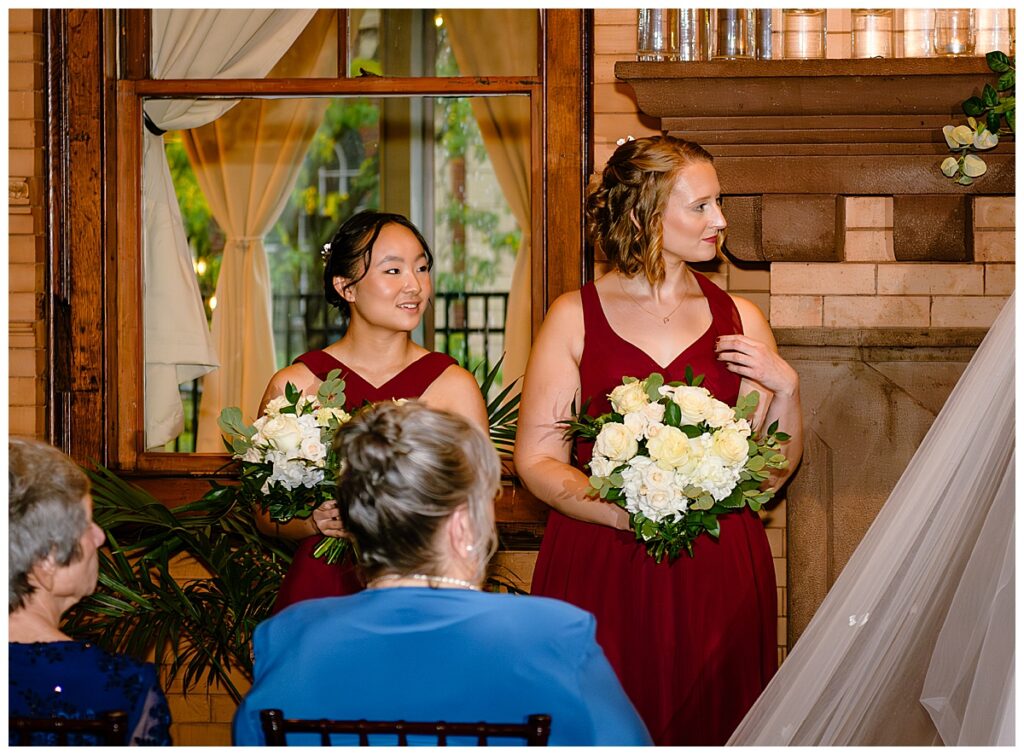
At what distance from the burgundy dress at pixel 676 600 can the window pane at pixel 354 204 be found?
11.1ft

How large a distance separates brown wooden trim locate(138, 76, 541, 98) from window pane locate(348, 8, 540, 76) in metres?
0.74

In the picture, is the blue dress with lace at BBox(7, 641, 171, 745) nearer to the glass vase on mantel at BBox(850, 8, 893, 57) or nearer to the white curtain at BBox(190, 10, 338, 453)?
the glass vase on mantel at BBox(850, 8, 893, 57)

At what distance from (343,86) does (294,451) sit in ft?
5.57

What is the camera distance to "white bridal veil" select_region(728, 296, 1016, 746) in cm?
216

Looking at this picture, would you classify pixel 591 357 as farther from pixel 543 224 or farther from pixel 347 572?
pixel 543 224

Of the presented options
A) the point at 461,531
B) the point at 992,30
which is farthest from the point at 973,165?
the point at 461,531

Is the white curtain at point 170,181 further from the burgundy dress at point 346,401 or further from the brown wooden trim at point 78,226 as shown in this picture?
the burgundy dress at point 346,401

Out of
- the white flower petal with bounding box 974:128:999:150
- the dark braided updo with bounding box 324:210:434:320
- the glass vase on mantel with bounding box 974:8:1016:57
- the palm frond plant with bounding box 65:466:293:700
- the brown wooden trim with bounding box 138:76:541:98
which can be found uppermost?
the glass vase on mantel with bounding box 974:8:1016:57

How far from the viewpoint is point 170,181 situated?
439 centimetres

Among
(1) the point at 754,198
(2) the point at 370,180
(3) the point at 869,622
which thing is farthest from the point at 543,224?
(2) the point at 370,180

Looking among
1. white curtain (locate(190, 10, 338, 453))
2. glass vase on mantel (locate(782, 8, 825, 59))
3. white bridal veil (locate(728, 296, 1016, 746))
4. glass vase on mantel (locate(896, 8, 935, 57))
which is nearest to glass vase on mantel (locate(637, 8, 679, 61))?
glass vase on mantel (locate(782, 8, 825, 59))

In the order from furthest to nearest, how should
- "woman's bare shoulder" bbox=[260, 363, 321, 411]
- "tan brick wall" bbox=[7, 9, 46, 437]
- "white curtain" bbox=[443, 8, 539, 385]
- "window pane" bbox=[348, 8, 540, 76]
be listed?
"white curtain" bbox=[443, 8, 539, 385]
"window pane" bbox=[348, 8, 540, 76]
"tan brick wall" bbox=[7, 9, 46, 437]
"woman's bare shoulder" bbox=[260, 363, 321, 411]

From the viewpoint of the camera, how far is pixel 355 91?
413cm

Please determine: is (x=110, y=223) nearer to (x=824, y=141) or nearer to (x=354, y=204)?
(x=824, y=141)
